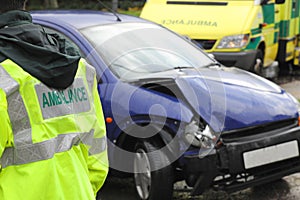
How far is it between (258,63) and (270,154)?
17.0 ft

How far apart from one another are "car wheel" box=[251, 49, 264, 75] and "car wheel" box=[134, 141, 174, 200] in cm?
511

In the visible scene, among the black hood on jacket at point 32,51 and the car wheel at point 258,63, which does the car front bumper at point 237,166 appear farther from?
the car wheel at point 258,63

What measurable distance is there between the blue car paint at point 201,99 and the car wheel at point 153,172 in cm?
26

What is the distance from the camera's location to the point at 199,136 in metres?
4.46

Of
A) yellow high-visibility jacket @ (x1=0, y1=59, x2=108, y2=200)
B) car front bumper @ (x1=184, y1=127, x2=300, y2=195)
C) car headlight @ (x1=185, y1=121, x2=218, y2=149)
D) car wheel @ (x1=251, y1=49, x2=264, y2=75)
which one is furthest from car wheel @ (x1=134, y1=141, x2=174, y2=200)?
car wheel @ (x1=251, y1=49, x2=264, y2=75)

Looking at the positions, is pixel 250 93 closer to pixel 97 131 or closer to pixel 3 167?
pixel 97 131

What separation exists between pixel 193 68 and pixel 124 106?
36.7 inches

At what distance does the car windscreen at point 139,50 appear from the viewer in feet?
16.9

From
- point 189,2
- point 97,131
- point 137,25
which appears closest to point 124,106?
point 137,25

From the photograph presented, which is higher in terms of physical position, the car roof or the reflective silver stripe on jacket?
the reflective silver stripe on jacket

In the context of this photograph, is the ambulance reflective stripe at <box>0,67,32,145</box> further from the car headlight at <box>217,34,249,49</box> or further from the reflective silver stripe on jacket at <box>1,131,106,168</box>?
the car headlight at <box>217,34,249,49</box>

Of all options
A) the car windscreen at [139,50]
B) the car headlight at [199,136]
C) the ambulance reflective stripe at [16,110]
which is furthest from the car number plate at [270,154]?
the ambulance reflective stripe at [16,110]

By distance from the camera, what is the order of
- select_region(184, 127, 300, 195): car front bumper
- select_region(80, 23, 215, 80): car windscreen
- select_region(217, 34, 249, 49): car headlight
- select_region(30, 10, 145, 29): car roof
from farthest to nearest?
select_region(217, 34, 249, 49): car headlight < select_region(30, 10, 145, 29): car roof < select_region(80, 23, 215, 80): car windscreen < select_region(184, 127, 300, 195): car front bumper

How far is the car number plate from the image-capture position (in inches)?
181
